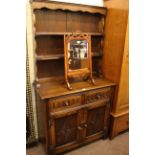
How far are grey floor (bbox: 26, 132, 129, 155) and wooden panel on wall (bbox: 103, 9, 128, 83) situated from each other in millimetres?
866

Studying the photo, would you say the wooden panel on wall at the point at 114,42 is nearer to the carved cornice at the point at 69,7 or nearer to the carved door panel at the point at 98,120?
the carved cornice at the point at 69,7

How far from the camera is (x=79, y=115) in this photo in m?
1.79

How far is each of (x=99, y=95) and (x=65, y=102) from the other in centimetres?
46

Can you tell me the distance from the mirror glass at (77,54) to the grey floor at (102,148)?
105 cm

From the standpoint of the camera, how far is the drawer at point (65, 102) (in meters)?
1.59

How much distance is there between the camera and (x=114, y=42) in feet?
6.16

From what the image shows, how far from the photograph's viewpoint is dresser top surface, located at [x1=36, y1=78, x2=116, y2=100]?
5.17 ft

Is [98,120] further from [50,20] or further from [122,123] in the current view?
[50,20]

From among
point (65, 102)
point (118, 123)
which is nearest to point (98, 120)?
point (118, 123)
